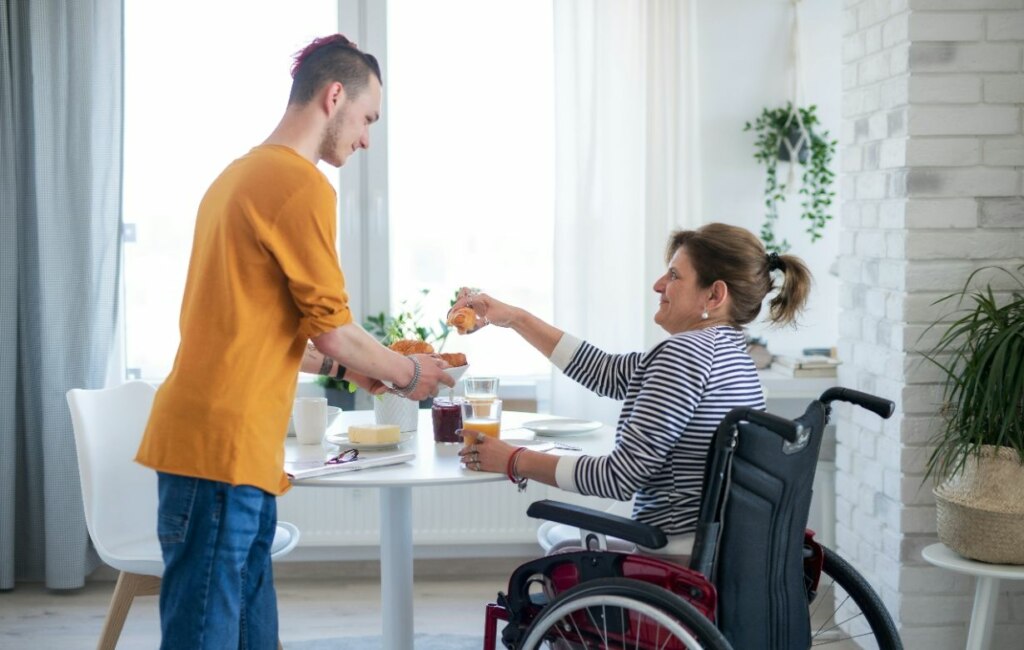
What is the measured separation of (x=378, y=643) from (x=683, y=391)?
1.71m

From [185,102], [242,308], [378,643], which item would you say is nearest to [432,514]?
[378,643]

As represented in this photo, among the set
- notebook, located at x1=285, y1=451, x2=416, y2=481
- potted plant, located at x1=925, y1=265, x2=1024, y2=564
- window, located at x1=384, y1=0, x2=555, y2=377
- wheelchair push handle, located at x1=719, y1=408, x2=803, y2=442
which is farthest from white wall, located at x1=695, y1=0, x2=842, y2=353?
wheelchair push handle, located at x1=719, y1=408, x2=803, y2=442

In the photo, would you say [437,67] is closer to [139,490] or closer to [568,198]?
[568,198]

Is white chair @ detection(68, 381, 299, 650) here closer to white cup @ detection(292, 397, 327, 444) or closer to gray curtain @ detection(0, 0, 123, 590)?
white cup @ detection(292, 397, 327, 444)

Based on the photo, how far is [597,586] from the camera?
1838 mm

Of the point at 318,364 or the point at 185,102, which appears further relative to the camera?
the point at 185,102

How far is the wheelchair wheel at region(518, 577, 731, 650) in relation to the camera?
5.80 ft

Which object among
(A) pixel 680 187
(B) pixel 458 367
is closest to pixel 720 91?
(A) pixel 680 187

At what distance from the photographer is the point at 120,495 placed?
110 inches

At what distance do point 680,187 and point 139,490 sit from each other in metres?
2.00

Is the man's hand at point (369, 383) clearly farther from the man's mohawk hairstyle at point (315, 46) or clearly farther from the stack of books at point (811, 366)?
the stack of books at point (811, 366)

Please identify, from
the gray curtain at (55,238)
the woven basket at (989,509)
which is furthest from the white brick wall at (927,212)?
the gray curtain at (55,238)

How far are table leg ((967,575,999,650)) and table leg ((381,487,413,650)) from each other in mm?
1311

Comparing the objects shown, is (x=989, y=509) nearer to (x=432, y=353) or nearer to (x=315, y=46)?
(x=432, y=353)
